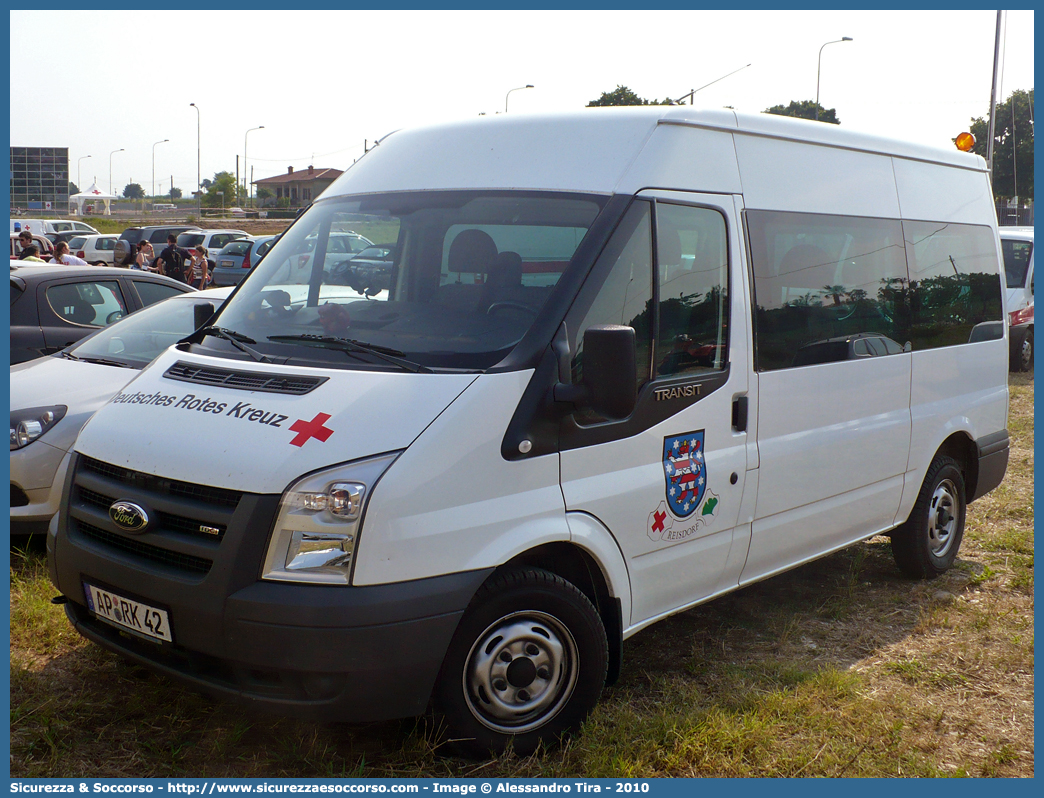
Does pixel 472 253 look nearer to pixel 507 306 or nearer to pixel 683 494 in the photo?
pixel 507 306

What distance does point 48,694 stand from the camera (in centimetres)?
405

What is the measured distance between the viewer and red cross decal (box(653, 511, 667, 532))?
13.0 feet

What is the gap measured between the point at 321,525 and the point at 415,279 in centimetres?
122

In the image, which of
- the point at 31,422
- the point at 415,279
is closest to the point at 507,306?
the point at 415,279

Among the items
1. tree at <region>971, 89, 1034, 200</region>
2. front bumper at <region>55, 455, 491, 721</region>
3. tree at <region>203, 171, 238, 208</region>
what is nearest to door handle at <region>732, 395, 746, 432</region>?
front bumper at <region>55, 455, 491, 721</region>

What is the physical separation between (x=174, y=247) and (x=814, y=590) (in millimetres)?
16106

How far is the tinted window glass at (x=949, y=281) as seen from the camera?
5574mm

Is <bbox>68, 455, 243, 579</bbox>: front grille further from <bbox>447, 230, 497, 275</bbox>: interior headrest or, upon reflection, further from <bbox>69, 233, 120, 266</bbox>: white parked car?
<bbox>69, 233, 120, 266</bbox>: white parked car

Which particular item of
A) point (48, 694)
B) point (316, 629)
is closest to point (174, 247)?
point (48, 694)

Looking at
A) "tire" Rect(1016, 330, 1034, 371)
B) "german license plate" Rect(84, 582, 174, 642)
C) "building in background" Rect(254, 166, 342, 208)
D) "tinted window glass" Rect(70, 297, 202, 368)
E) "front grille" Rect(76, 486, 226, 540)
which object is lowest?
"german license plate" Rect(84, 582, 174, 642)

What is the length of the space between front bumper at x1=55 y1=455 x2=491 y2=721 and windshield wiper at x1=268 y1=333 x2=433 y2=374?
71 cm

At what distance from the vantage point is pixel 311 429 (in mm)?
3254

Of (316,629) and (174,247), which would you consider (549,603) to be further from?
(174,247)

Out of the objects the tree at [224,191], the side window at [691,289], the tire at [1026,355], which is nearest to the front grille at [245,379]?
the side window at [691,289]
